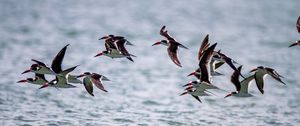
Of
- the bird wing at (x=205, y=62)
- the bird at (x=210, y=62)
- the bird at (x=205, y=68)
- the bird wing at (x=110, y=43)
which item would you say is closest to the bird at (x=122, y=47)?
the bird wing at (x=110, y=43)

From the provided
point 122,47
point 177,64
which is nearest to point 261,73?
point 177,64

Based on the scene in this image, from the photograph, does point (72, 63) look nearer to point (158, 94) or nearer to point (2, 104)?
point (158, 94)

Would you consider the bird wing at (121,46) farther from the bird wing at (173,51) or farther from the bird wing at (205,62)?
the bird wing at (205,62)

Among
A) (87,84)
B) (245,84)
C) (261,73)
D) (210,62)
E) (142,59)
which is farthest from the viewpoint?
(142,59)

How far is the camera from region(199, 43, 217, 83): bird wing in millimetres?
22672

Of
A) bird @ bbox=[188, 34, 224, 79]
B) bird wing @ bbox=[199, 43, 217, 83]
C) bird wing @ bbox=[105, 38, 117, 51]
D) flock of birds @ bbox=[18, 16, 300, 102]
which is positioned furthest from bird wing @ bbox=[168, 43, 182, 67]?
bird wing @ bbox=[105, 38, 117, 51]

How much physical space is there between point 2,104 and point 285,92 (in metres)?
12.5

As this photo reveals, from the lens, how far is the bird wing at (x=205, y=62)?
74.4 feet

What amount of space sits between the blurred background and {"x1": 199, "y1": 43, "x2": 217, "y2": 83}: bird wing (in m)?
4.59

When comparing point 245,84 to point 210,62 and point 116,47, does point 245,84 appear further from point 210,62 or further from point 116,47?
point 116,47

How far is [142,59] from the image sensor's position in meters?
44.3

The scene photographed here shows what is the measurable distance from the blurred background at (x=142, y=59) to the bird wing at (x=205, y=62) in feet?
15.1

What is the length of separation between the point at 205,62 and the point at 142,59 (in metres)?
21.7

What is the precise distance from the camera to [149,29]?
60.3 m
